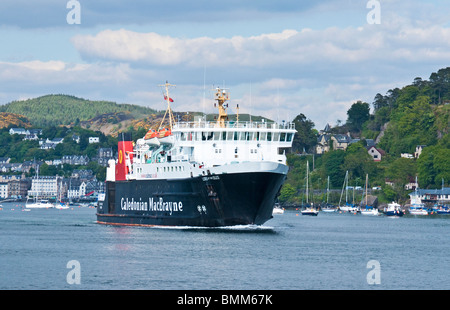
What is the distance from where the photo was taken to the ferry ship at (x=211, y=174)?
68.3 meters

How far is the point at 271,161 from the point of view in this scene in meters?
70.9

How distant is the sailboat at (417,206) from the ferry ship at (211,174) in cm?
8261

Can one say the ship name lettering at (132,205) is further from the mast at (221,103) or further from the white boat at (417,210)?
the white boat at (417,210)

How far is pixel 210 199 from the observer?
69.6 meters

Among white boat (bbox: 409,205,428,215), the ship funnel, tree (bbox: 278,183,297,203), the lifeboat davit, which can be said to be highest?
the lifeboat davit

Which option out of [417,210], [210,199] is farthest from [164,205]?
[417,210]

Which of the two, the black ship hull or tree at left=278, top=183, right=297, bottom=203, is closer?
the black ship hull

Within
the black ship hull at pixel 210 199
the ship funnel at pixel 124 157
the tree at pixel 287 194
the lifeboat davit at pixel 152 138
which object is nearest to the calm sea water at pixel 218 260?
the black ship hull at pixel 210 199

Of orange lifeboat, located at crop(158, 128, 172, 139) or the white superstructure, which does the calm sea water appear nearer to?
the white superstructure

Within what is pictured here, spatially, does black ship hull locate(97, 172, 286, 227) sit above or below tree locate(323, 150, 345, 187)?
below

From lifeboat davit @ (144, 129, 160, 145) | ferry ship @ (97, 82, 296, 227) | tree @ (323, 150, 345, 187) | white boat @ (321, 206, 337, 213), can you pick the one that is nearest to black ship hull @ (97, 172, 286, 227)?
ferry ship @ (97, 82, 296, 227)

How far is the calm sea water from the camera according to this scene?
45.9 meters

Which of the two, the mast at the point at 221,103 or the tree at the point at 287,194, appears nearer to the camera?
the mast at the point at 221,103

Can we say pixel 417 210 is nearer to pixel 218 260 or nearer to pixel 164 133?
pixel 164 133
